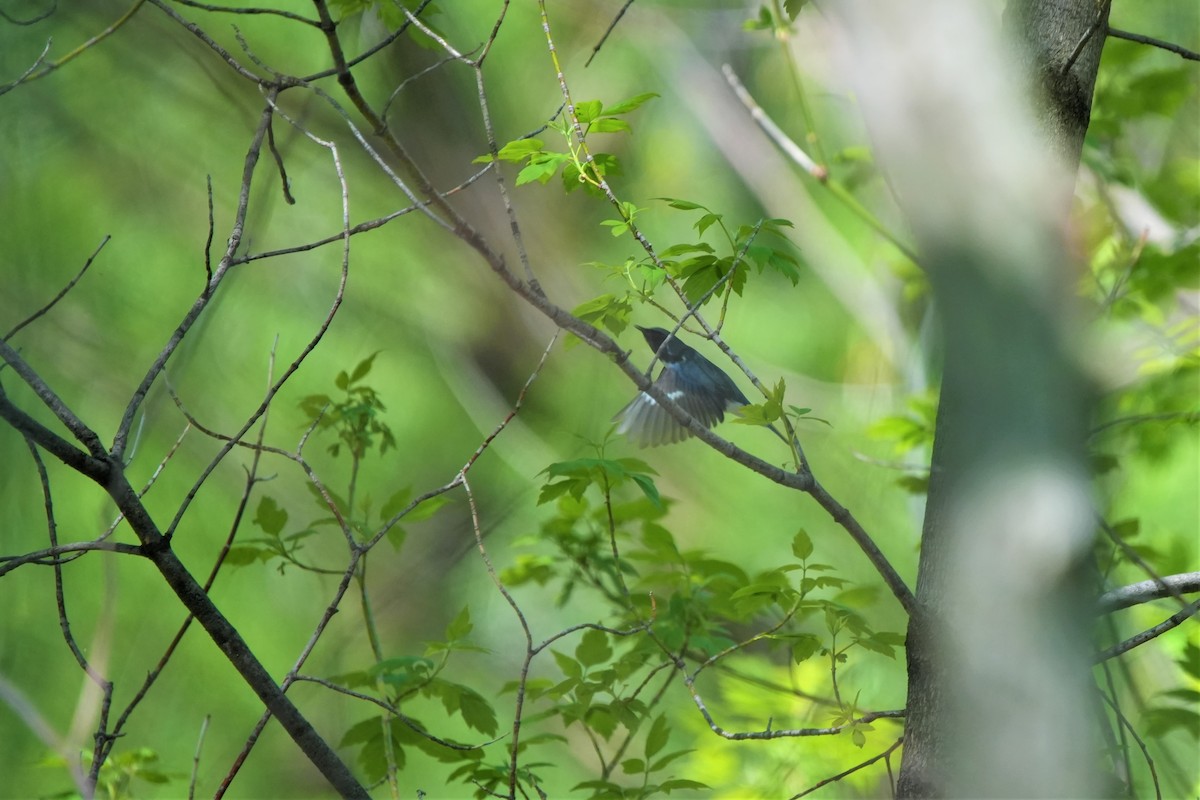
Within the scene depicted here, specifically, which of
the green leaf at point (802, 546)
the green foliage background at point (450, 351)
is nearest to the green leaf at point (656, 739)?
the green leaf at point (802, 546)

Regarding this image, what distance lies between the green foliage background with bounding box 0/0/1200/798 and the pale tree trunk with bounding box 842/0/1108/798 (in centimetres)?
60

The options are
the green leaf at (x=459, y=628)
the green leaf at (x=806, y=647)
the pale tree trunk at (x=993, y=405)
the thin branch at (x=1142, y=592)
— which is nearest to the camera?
the pale tree trunk at (x=993, y=405)

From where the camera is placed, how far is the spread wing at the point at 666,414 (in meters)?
1.15

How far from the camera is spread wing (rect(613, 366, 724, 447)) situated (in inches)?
45.3

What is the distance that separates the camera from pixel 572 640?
5.95 feet

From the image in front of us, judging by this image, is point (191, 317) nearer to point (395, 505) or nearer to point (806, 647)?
point (395, 505)

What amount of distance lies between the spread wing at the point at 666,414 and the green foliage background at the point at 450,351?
8 centimetres

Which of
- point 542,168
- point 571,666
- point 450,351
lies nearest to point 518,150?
point 542,168

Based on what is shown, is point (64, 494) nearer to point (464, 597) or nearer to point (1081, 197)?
point (464, 597)

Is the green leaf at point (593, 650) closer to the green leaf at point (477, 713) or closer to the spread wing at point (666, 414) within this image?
the green leaf at point (477, 713)

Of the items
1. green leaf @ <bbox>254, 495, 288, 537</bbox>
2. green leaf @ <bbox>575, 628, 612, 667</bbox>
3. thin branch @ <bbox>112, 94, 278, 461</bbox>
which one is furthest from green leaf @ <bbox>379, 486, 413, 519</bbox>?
thin branch @ <bbox>112, 94, 278, 461</bbox>

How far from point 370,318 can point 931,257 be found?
4.17 feet

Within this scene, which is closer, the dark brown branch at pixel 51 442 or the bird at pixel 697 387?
the dark brown branch at pixel 51 442

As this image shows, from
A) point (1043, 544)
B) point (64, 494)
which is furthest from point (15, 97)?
point (1043, 544)
